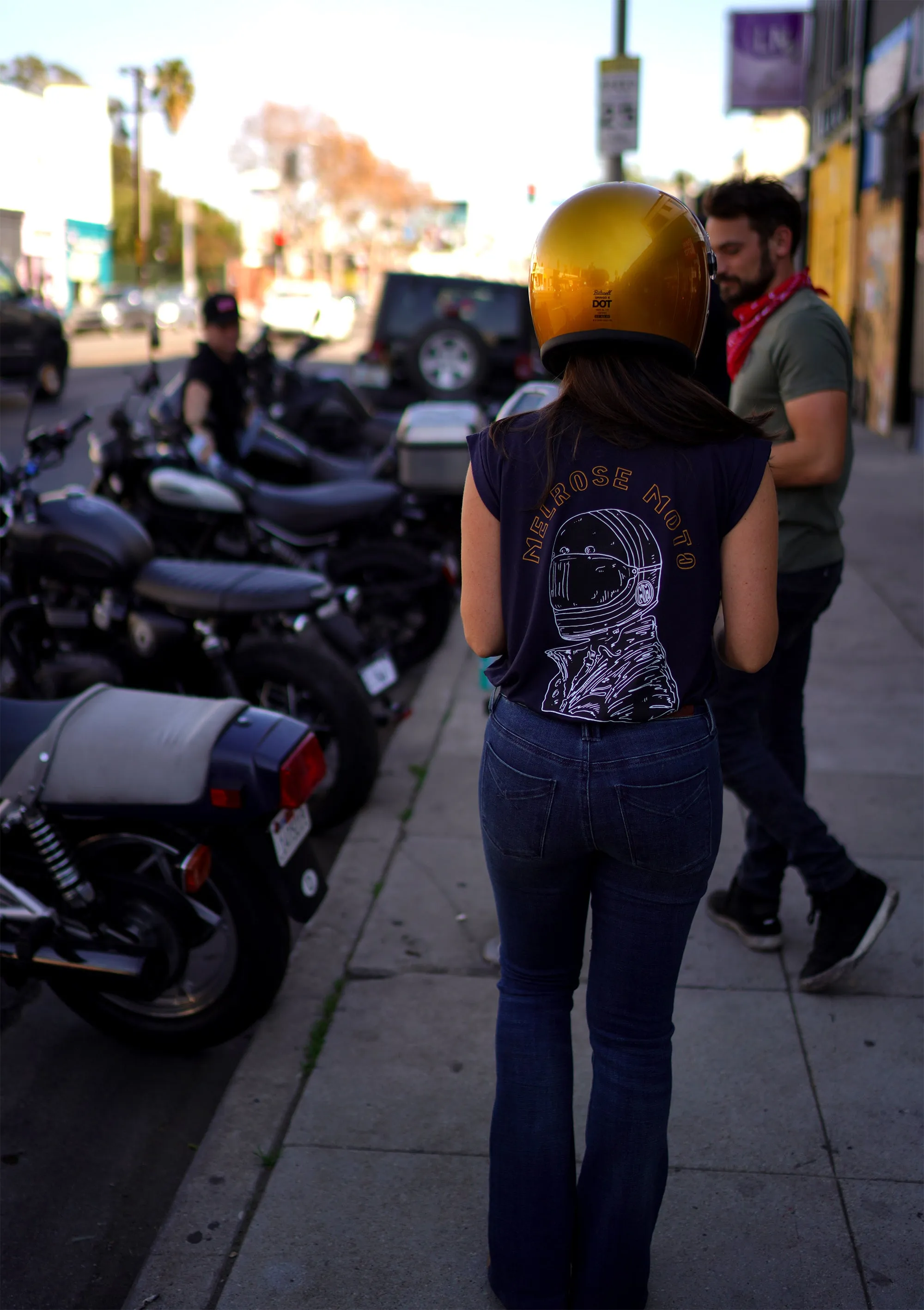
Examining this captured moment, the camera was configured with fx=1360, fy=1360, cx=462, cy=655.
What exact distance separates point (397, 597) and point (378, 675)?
1331mm

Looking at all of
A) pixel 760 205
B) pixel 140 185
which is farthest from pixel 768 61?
pixel 140 185

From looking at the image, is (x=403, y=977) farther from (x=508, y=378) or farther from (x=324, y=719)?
(x=508, y=378)

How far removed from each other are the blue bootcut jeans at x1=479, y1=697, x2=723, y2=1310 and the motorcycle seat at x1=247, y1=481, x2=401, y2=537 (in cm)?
403

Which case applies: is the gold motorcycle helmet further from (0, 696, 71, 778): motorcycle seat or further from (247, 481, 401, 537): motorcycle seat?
(247, 481, 401, 537): motorcycle seat

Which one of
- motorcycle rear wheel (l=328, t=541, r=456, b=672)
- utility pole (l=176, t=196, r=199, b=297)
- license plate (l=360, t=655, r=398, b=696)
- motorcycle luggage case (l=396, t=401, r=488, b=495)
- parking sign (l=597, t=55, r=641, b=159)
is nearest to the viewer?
license plate (l=360, t=655, r=398, b=696)

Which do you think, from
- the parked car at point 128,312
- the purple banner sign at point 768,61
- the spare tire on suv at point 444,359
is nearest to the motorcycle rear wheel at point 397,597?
the spare tire on suv at point 444,359

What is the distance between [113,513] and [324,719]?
3.36 feet

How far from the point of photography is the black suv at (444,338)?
37.8 feet

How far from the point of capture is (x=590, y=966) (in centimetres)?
226

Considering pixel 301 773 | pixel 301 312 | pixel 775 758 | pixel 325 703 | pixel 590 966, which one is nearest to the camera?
pixel 590 966

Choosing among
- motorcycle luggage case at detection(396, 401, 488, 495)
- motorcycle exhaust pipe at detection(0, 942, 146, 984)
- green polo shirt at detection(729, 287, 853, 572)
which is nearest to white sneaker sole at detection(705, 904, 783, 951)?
green polo shirt at detection(729, 287, 853, 572)

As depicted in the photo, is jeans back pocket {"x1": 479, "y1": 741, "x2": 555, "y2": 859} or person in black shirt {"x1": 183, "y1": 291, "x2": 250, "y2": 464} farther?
person in black shirt {"x1": 183, "y1": 291, "x2": 250, "y2": 464}

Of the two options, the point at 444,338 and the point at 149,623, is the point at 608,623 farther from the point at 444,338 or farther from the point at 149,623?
the point at 444,338

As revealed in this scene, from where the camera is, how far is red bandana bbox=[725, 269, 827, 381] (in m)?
3.33
